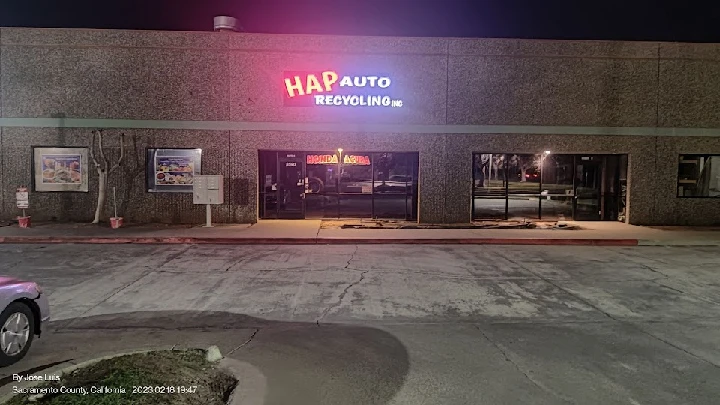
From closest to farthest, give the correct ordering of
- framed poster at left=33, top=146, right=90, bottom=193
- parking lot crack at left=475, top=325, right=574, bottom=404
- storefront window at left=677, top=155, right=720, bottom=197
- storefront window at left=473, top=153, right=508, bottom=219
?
parking lot crack at left=475, top=325, right=574, bottom=404
framed poster at left=33, top=146, right=90, bottom=193
storefront window at left=473, top=153, right=508, bottom=219
storefront window at left=677, top=155, right=720, bottom=197

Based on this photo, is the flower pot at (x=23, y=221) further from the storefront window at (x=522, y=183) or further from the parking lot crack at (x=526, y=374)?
the storefront window at (x=522, y=183)

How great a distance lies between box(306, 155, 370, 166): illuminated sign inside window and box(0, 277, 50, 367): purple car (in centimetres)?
1385

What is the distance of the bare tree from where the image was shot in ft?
58.7

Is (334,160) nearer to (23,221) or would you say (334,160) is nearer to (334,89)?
(334,89)

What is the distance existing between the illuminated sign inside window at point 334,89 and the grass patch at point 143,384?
14.3m

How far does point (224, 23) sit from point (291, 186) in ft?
20.9

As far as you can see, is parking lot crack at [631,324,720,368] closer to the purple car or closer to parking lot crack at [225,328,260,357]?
parking lot crack at [225,328,260,357]

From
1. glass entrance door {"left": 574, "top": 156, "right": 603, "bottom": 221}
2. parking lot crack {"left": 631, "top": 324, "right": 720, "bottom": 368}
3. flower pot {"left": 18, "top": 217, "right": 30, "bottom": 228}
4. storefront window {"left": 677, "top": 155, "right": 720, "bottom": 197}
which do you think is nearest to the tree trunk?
flower pot {"left": 18, "top": 217, "right": 30, "bottom": 228}

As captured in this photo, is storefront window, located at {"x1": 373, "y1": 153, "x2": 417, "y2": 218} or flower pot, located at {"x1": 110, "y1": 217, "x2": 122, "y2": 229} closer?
flower pot, located at {"x1": 110, "y1": 217, "x2": 122, "y2": 229}

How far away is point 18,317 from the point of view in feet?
18.4

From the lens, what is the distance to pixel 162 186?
1875cm

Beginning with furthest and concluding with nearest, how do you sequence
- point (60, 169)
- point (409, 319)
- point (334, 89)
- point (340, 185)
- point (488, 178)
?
point (340, 185), point (488, 178), point (334, 89), point (60, 169), point (409, 319)

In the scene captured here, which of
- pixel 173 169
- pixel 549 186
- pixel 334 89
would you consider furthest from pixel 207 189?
pixel 549 186

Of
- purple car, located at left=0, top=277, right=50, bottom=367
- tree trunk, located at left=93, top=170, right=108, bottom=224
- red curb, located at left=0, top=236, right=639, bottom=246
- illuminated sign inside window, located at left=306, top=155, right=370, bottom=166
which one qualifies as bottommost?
red curb, located at left=0, top=236, right=639, bottom=246
